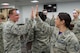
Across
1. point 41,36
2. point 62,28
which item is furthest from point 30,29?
point 62,28

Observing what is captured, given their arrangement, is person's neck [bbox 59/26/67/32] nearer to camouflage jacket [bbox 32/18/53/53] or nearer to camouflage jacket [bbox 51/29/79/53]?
camouflage jacket [bbox 51/29/79/53]

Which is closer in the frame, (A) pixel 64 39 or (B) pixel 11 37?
(A) pixel 64 39

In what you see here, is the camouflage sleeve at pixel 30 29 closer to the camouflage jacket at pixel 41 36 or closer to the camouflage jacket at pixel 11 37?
the camouflage jacket at pixel 41 36

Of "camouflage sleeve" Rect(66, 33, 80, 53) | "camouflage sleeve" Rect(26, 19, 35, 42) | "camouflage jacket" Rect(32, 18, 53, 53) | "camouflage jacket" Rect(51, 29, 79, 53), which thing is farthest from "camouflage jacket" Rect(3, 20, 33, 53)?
"camouflage sleeve" Rect(66, 33, 80, 53)

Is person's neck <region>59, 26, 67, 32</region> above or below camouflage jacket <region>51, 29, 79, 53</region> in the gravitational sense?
above

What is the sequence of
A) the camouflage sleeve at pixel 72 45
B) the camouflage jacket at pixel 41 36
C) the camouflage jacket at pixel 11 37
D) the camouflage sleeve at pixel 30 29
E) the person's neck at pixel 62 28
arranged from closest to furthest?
the camouflage sleeve at pixel 72 45
the person's neck at pixel 62 28
the camouflage jacket at pixel 11 37
the camouflage sleeve at pixel 30 29
the camouflage jacket at pixel 41 36

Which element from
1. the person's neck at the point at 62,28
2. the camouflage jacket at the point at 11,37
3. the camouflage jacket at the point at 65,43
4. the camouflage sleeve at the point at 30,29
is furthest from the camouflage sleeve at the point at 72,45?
the camouflage sleeve at the point at 30,29

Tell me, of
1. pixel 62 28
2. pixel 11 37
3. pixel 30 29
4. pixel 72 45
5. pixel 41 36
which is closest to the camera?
pixel 72 45

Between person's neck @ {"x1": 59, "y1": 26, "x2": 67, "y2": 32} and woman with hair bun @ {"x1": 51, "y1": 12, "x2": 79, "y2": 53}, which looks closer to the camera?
woman with hair bun @ {"x1": 51, "y1": 12, "x2": 79, "y2": 53}

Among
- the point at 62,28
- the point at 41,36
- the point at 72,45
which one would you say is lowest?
the point at 41,36

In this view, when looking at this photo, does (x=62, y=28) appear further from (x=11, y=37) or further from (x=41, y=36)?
(x=41, y=36)

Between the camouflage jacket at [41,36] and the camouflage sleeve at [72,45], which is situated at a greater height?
the camouflage sleeve at [72,45]

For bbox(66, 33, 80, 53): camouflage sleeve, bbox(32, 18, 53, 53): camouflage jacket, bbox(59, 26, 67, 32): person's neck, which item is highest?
bbox(59, 26, 67, 32): person's neck

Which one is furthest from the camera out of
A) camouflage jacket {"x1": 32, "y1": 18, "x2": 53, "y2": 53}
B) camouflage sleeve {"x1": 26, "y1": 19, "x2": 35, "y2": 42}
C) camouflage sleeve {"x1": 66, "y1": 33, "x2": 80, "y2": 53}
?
camouflage jacket {"x1": 32, "y1": 18, "x2": 53, "y2": 53}
